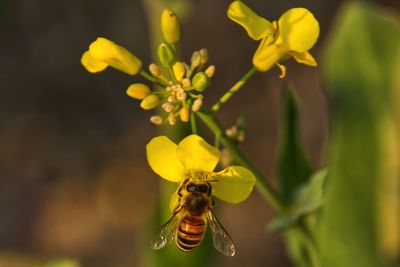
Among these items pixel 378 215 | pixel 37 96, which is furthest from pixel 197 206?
pixel 37 96

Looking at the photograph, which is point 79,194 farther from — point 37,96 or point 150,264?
point 150,264

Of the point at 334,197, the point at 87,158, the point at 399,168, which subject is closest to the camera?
the point at 334,197

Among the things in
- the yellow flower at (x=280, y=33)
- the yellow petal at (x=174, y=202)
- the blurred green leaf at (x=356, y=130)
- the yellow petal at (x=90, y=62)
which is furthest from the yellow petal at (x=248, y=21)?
the blurred green leaf at (x=356, y=130)

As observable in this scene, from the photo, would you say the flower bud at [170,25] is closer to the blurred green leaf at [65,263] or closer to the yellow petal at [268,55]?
the yellow petal at [268,55]

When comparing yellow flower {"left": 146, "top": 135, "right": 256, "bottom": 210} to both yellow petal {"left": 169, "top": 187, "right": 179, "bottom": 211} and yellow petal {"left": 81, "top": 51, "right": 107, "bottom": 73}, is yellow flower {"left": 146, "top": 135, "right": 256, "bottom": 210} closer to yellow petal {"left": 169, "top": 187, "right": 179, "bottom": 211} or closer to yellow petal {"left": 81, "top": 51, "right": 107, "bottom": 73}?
yellow petal {"left": 169, "top": 187, "right": 179, "bottom": 211}

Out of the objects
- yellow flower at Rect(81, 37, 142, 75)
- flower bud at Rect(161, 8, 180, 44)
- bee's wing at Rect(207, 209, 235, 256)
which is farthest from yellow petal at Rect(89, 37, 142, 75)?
bee's wing at Rect(207, 209, 235, 256)
